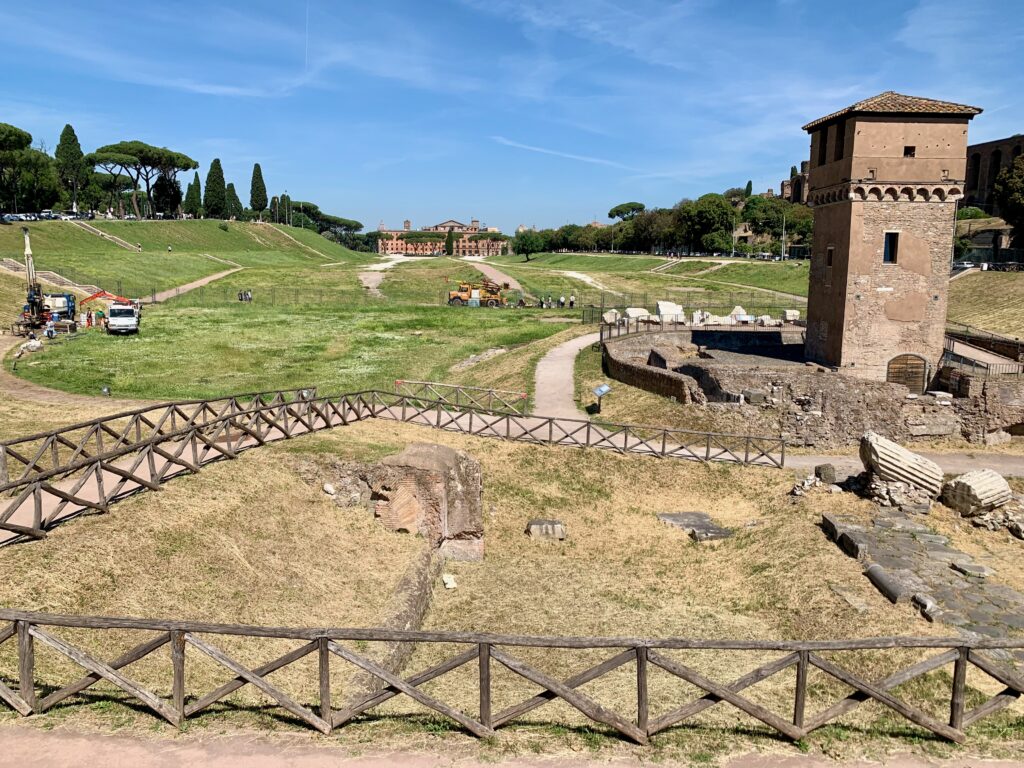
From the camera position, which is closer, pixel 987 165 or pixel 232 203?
pixel 987 165

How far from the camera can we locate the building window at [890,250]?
2623 centimetres

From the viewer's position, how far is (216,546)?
38.1 feet

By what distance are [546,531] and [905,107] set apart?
20.7 m

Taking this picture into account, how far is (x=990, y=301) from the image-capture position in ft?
153

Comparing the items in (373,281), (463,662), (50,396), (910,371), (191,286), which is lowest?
(50,396)

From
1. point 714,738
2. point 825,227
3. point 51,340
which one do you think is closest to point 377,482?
point 714,738

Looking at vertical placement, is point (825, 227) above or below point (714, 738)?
above

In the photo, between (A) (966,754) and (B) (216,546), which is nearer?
(A) (966,754)

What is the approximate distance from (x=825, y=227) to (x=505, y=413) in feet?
52.3

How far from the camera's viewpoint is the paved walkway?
25.0 metres

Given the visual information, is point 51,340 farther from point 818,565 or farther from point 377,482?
point 818,565

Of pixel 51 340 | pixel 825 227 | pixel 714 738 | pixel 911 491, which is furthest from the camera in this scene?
pixel 51 340

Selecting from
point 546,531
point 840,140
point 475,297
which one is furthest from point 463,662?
point 475,297

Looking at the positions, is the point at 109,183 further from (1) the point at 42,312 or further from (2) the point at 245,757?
(2) the point at 245,757
